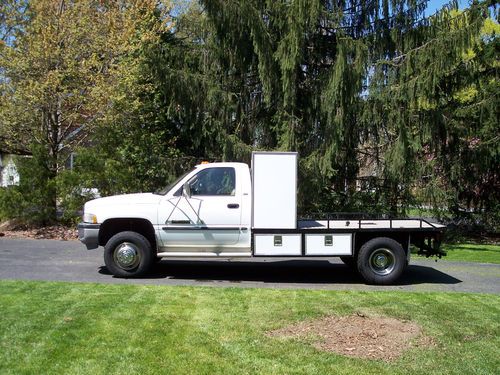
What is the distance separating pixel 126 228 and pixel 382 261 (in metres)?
4.64

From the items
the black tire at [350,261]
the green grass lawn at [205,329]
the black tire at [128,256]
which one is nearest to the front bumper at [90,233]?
the black tire at [128,256]

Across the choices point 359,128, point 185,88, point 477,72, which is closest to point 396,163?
point 359,128

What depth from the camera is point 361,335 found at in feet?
20.8

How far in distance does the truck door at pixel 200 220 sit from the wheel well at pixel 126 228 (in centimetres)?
30

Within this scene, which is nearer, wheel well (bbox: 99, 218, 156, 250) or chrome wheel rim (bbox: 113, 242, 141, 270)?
chrome wheel rim (bbox: 113, 242, 141, 270)

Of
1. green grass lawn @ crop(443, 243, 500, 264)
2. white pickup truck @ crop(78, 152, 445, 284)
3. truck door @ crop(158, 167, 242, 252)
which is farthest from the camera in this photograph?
green grass lawn @ crop(443, 243, 500, 264)

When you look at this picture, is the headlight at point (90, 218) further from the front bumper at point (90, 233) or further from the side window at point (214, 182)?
the side window at point (214, 182)

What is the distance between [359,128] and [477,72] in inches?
191

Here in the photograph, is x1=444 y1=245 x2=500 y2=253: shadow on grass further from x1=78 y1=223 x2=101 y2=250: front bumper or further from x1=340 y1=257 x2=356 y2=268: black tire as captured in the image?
x1=78 y1=223 x2=101 y2=250: front bumper

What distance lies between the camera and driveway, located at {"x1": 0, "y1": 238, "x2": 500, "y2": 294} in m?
9.69

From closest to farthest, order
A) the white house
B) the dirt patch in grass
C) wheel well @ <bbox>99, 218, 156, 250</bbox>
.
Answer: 1. the dirt patch in grass
2. wheel well @ <bbox>99, 218, 156, 250</bbox>
3. the white house

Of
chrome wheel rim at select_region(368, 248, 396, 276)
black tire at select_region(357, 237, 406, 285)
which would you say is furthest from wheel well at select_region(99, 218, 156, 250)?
chrome wheel rim at select_region(368, 248, 396, 276)

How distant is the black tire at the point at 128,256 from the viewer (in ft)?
32.2

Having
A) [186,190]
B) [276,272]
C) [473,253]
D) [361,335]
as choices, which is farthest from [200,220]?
[473,253]
